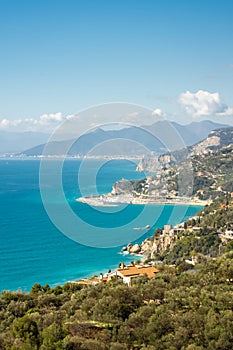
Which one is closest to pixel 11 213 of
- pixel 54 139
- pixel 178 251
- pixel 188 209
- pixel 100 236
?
pixel 100 236

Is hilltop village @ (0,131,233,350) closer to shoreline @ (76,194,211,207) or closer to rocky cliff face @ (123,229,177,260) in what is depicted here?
rocky cliff face @ (123,229,177,260)

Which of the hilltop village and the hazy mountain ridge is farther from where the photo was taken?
the hazy mountain ridge

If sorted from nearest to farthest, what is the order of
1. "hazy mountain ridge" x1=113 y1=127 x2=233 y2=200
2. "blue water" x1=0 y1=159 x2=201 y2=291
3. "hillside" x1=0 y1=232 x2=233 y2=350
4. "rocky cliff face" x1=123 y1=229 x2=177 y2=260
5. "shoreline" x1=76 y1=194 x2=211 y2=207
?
"hillside" x1=0 y1=232 x2=233 y2=350 < "blue water" x1=0 y1=159 x2=201 y2=291 < "rocky cliff face" x1=123 y1=229 x2=177 y2=260 < "shoreline" x1=76 y1=194 x2=211 y2=207 < "hazy mountain ridge" x1=113 y1=127 x2=233 y2=200

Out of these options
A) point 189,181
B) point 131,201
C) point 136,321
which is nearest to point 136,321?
point 136,321

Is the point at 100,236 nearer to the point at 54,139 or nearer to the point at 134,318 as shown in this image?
the point at 54,139

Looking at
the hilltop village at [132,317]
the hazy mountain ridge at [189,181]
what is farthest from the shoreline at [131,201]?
the hilltop village at [132,317]

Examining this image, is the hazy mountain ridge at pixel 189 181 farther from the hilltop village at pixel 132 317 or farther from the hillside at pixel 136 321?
the hillside at pixel 136 321

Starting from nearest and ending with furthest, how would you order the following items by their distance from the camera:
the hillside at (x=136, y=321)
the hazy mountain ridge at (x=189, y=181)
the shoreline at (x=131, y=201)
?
the hillside at (x=136, y=321) < the shoreline at (x=131, y=201) < the hazy mountain ridge at (x=189, y=181)

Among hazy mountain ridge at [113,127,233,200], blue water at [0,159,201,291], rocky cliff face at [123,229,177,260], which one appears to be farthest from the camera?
hazy mountain ridge at [113,127,233,200]

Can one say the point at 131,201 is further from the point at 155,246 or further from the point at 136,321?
the point at 136,321

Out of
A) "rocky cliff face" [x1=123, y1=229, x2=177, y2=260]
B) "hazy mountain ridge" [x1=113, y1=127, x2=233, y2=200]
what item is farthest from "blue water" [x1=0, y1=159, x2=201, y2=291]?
"hazy mountain ridge" [x1=113, y1=127, x2=233, y2=200]

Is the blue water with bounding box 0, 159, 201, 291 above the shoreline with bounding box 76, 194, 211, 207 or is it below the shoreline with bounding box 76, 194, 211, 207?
below
